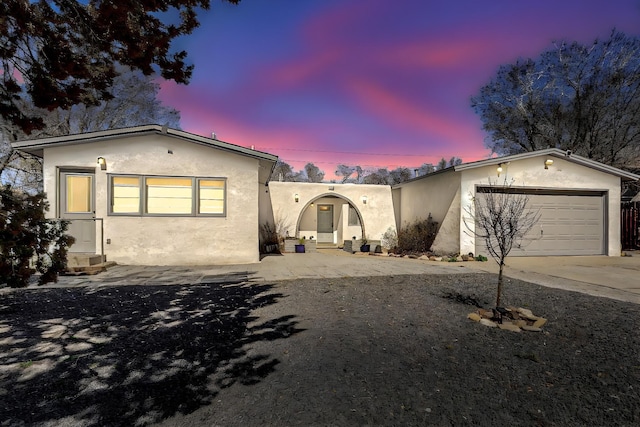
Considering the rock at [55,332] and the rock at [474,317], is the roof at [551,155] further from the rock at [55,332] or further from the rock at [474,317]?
the rock at [55,332]

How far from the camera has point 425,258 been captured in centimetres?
1032

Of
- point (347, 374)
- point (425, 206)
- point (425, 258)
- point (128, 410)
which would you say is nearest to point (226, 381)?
point (128, 410)

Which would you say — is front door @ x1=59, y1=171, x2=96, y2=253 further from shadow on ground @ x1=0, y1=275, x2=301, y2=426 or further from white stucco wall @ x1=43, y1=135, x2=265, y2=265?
shadow on ground @ x1=0, y1=275, x2=301, y2=426

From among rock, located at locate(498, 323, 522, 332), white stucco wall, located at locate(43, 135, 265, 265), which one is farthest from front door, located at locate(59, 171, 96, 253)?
rock, located at locate(498, 323, 522, 332)

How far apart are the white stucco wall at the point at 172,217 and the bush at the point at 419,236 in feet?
21.1

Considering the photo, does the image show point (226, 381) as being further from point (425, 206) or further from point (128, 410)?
point (425, 206)

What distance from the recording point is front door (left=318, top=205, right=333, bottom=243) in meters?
17.4

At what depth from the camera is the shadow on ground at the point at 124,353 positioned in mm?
2107

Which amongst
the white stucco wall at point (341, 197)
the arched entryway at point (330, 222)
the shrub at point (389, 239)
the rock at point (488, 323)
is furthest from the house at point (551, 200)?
the rock at point (488, 323)

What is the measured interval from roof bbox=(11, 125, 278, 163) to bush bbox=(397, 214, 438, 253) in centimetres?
662

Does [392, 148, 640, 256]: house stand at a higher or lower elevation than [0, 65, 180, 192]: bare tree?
lower

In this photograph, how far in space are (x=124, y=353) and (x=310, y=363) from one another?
184cm

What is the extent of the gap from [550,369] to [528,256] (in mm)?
9488

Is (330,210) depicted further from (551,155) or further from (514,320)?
(514,320)
